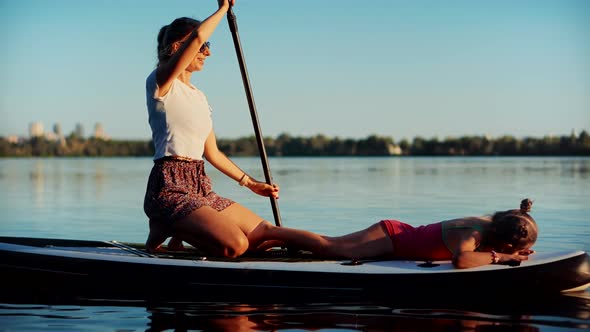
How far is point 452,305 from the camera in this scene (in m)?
5.76

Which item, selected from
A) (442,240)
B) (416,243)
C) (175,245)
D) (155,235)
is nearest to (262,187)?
(175,245)

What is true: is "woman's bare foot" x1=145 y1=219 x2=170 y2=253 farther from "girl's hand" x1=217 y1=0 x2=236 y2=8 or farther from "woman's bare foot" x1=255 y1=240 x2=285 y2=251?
"girl's hand" x1=217 y1=0 x2=236 y2=8

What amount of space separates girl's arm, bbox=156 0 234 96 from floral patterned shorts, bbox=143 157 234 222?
565mm

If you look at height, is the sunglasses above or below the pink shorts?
above

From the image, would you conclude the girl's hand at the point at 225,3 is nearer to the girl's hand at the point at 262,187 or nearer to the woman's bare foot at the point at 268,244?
the girl's hand at the point at 262,187

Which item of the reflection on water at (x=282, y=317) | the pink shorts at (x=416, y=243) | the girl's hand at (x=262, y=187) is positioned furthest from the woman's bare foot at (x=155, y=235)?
the pink shorts at (x=416, y=243)

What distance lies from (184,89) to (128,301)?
1.67m

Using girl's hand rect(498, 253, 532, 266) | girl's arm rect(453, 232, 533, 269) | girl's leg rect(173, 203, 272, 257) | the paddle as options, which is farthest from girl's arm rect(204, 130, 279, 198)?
girl's hand rect(498, 253, 532, 266)

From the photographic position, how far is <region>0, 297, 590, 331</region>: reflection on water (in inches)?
207

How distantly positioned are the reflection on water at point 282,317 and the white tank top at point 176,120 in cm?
116

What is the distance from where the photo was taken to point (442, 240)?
596cm

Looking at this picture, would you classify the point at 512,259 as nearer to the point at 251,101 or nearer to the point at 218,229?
the point at 218,229

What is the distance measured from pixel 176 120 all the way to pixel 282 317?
1.65 m

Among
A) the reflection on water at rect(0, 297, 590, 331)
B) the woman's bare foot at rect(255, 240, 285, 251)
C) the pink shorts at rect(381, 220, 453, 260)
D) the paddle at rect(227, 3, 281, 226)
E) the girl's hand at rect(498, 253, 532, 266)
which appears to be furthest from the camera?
the paddle at rect(227, 3, 281, 226)
